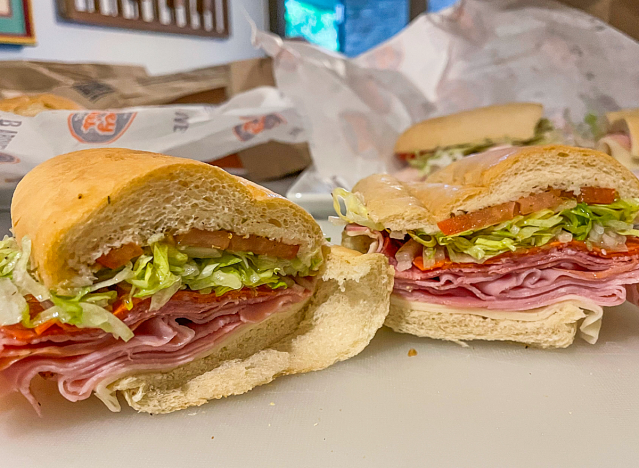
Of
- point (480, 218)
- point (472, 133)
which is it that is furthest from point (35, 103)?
point (472, 133)

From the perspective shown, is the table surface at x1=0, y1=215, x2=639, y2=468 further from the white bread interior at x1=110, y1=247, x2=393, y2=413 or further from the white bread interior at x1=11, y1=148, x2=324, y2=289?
the white bread interior at x1=11, y1=148, x2=324, y2=289

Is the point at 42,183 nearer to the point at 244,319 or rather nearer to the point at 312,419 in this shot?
the point at 244,319

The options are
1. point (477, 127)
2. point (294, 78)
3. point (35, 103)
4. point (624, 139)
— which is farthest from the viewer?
point (294, 78)

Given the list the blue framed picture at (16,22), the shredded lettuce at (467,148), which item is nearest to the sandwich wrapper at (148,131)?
the shredded lettuce at (467,148)

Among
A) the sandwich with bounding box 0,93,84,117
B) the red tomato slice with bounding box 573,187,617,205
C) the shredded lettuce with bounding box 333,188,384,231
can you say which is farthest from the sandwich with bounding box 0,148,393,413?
the sandwich with bounding box 0,93,84,117

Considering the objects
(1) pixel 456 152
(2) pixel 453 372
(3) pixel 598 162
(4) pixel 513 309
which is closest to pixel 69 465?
(2) pixel 453 372

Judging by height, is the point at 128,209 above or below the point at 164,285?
above

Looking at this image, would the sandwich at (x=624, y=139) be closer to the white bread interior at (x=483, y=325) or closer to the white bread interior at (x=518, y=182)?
the white bread interior at (x=518, y=182)

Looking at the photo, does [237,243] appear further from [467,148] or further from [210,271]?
[467,148]
